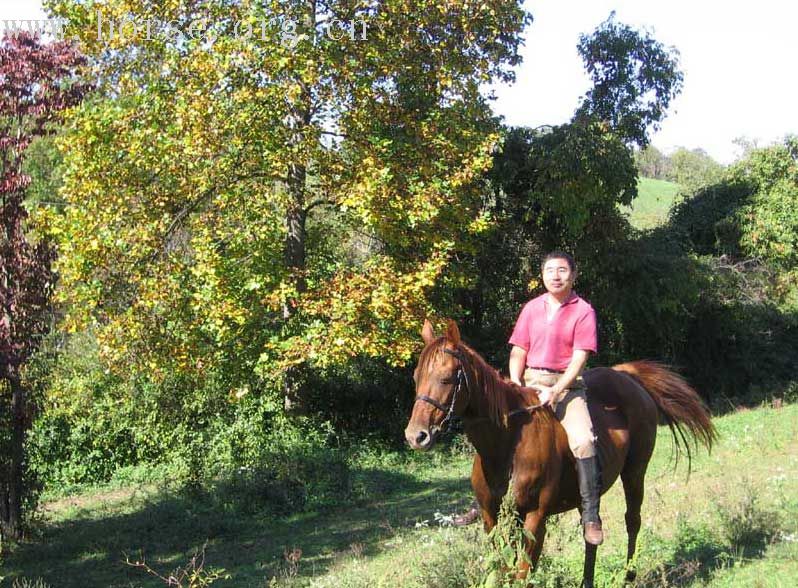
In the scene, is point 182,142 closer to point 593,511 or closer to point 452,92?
point 452,92

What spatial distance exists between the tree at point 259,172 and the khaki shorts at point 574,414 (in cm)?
701

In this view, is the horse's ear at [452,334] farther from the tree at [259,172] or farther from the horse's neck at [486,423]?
the tree at [259,172]

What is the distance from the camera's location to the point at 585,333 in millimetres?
4945

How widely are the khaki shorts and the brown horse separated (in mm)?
79

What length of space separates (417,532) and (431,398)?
11.0 feet

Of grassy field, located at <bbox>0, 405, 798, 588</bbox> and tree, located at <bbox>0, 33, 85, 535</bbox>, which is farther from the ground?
tree, located at <bbox>0, 33, 85, 535</bbox>

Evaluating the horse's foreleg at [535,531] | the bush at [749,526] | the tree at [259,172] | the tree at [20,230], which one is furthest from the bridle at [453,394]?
the tree at [259,172]

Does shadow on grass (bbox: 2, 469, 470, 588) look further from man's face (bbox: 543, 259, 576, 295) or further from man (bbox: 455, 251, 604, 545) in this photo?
man's face (bbox: 543, 259, 576, 295)

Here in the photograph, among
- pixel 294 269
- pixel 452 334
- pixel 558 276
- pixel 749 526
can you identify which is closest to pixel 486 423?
pixel 452 334

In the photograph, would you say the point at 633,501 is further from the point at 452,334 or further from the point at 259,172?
the point at 259,172

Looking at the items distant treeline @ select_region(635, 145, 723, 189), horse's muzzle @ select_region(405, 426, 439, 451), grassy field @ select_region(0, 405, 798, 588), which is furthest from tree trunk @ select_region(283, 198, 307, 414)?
distant treeline @ select_region(635, 145, 723, 189)

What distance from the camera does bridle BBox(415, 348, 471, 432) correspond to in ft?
14.3

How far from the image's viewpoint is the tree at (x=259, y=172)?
11984 mm

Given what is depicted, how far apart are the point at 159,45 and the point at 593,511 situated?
35.6 feet
